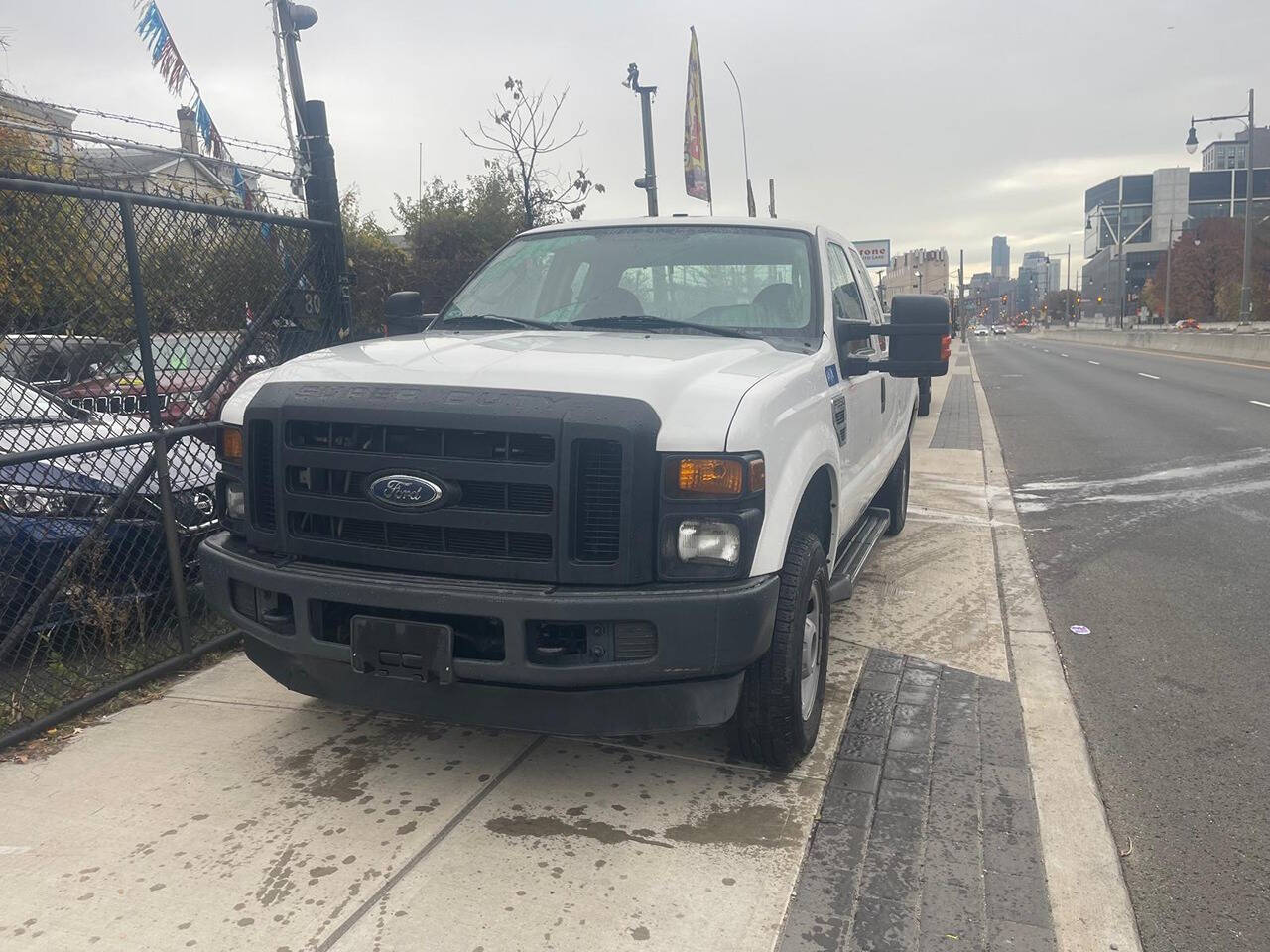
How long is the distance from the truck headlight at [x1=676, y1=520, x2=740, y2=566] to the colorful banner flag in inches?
564

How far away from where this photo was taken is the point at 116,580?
4.58m

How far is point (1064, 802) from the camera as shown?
135 inches

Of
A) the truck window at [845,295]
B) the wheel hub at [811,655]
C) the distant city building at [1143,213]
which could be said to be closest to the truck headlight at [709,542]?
the wheel hub at [811,655]

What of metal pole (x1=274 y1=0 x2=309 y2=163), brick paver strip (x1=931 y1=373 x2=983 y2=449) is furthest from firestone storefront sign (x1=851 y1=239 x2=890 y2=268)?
metal pole (x1=274 y1=0 x2=309 y2=163)

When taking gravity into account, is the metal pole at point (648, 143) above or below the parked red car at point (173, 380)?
above

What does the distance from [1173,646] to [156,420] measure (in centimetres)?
503

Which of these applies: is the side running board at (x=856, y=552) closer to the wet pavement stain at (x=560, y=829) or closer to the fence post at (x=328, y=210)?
the wet pavement stain at (x=560, y=829)

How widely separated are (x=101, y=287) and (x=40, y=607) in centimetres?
141

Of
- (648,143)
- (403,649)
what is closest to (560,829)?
(403,649)

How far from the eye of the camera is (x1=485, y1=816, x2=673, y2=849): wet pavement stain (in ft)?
10.4

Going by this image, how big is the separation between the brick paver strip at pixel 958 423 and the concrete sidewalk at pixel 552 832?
354 inches

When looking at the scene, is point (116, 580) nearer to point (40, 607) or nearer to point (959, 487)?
point (40, 607)

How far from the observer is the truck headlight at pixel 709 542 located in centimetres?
305

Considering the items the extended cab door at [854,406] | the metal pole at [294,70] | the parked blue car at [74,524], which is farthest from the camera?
the metal pole at [294,70]
